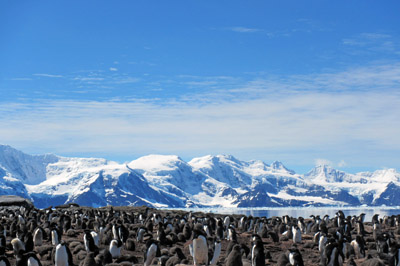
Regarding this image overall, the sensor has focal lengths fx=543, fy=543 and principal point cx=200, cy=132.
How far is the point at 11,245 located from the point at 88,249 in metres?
4.25

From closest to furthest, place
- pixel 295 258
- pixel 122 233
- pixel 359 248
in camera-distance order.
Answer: pixel 295 258
pixel 359 248
pixel 122 233

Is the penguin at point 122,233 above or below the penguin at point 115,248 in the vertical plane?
above

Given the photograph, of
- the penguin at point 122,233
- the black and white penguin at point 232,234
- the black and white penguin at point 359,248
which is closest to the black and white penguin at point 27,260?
the penguin at point 122,233

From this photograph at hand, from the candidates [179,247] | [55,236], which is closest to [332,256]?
[179,247]

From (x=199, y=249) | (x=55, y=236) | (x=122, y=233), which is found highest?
(x=122, y=233)

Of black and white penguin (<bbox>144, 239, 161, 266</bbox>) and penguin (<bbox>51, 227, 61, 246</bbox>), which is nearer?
black and white penguin (<bbox>144, 239, 161, 266</bbox>)

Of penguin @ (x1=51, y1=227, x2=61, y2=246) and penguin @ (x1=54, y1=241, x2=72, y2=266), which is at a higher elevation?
penguin @ (x1=51, y1=227, x2=61, y2=246)

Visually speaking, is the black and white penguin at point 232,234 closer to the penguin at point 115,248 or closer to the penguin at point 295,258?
the penguin at point 115,248

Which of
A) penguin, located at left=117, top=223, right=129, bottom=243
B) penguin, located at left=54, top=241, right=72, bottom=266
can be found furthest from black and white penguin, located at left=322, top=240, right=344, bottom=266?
penguin, located at left=117, top=223, right=129, bottom=243

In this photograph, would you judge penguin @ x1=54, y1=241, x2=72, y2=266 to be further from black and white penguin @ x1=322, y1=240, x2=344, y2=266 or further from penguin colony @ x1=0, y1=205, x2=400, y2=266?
black and white penguin @ x1=322, y1=240, x2=344, y2=266

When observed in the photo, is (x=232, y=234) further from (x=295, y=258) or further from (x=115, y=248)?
(x=295, y=258)

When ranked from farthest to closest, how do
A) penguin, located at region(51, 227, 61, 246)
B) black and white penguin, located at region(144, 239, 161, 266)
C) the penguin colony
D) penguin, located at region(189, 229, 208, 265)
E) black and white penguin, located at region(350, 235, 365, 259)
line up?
black and white penguin, located at region(350, 235, 365, 259) < penguin, located at region(51, 227, 61, 246) < black and white penguin, located at region(144, 239, 161, 266) < penguin, located at region(189, 229, 208, 265) < the penguin colony

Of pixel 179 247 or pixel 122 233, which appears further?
pixel 122 233

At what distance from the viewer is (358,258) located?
25500 millimetres
